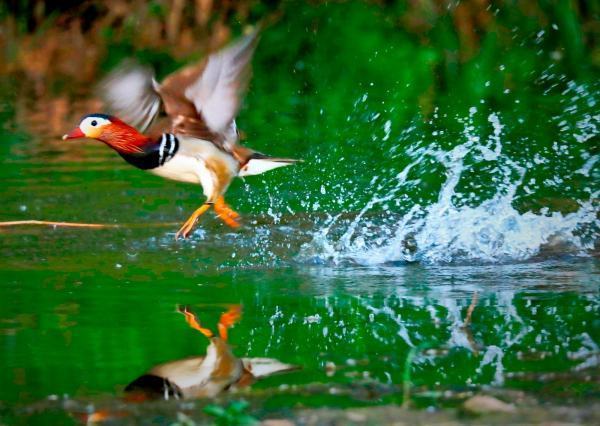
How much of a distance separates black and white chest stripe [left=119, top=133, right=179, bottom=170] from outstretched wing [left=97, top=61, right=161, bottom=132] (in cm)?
11

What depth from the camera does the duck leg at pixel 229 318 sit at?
375 centimetres

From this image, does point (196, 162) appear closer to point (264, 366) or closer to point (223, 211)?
point (223, 211)

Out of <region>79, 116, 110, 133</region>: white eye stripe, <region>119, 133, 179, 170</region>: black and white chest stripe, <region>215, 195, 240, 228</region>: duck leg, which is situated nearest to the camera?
<region>119, 133, 179, 170</region>: black and white chest stripe

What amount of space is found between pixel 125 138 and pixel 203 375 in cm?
215

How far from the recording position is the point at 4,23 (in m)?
11.7

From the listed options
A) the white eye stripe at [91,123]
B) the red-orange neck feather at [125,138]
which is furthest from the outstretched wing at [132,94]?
the white eye stripe at [91,123]

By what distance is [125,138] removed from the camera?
5.21 meters

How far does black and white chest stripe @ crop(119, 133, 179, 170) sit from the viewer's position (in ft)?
16.9

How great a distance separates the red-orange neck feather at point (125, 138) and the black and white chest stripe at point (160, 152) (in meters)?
0.03

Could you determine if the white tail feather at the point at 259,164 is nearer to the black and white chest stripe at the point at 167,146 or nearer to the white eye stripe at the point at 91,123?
the black and white chest stripe at the point at 167,146

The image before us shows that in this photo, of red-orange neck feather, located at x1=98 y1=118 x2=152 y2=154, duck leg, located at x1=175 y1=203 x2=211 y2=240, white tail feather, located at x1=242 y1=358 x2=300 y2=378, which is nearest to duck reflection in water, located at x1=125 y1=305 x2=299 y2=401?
white tail feather, located at x1=242 y1=358 x2=300 y2=378

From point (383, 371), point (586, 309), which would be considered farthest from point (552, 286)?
point (383, 371)

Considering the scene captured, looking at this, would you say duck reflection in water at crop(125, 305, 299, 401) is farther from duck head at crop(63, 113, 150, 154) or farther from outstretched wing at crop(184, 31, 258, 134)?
duck head at crop(63, 113, 150, 154)

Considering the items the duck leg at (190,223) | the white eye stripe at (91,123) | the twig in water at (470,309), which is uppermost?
the white eye stripe at (91,123)
